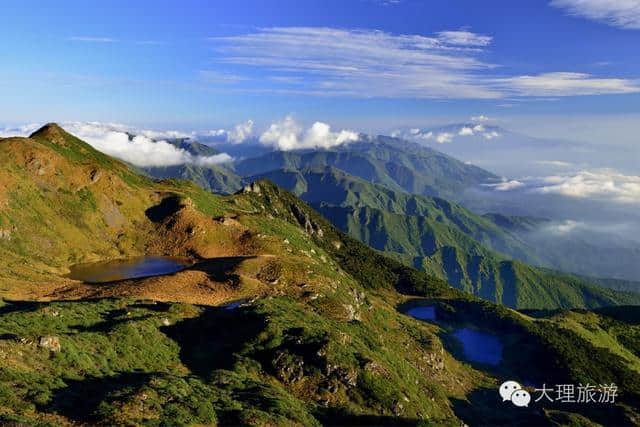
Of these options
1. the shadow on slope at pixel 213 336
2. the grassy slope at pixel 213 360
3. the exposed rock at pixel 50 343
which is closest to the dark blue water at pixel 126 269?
the grassy slope at pixel 213 360

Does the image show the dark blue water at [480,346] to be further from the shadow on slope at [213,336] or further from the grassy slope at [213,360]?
the shadow on slope at [213,336]

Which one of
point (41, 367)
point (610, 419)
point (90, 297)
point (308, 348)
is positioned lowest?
point (610, 419)

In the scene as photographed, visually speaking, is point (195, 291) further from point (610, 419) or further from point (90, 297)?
point (610, 419)

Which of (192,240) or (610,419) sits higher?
(192,240)

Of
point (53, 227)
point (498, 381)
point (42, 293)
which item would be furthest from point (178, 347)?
point (498, 381)

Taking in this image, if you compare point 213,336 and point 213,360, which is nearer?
point 213,360

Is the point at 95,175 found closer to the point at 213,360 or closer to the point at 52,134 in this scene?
the point at 52,134

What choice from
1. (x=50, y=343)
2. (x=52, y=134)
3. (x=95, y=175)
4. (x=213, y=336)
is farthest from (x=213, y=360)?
(x=52, y=134)
